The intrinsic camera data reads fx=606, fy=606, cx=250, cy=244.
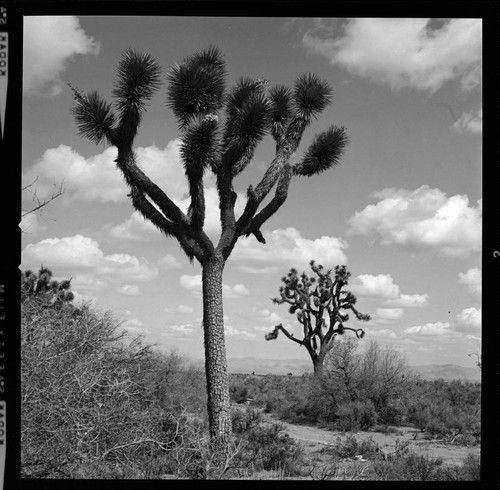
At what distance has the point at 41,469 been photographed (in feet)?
24.7

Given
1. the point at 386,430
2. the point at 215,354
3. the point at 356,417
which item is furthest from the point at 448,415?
the point at 215,354

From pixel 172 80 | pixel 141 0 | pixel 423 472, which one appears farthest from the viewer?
pixel 172 80

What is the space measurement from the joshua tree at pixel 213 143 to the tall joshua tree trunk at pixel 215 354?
0.05 feet

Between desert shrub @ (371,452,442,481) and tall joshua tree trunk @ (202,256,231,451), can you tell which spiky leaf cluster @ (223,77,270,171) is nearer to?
tall joshua tree trunk @ (202,256,231,451)

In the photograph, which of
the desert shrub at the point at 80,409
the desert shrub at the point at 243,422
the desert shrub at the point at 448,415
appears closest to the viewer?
the desert shrub at the point at 80,409

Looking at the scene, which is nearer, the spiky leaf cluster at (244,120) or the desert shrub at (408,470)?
the desert shrub at (408,470)

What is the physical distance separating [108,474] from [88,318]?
4.40 metres

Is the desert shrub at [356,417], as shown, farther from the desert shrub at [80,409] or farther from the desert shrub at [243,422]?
the desert shrub at [80,409]

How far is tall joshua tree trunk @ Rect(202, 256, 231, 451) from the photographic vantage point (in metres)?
10.1

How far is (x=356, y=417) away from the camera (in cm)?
1516

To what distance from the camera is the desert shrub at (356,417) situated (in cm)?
1489

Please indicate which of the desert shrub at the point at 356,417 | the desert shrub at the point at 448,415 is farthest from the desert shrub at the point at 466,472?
the desert shrub at the point at 356,417

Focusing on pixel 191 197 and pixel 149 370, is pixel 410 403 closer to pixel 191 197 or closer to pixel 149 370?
pixel 149 370

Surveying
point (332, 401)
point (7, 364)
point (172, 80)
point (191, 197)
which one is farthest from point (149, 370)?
point (7, 364)
